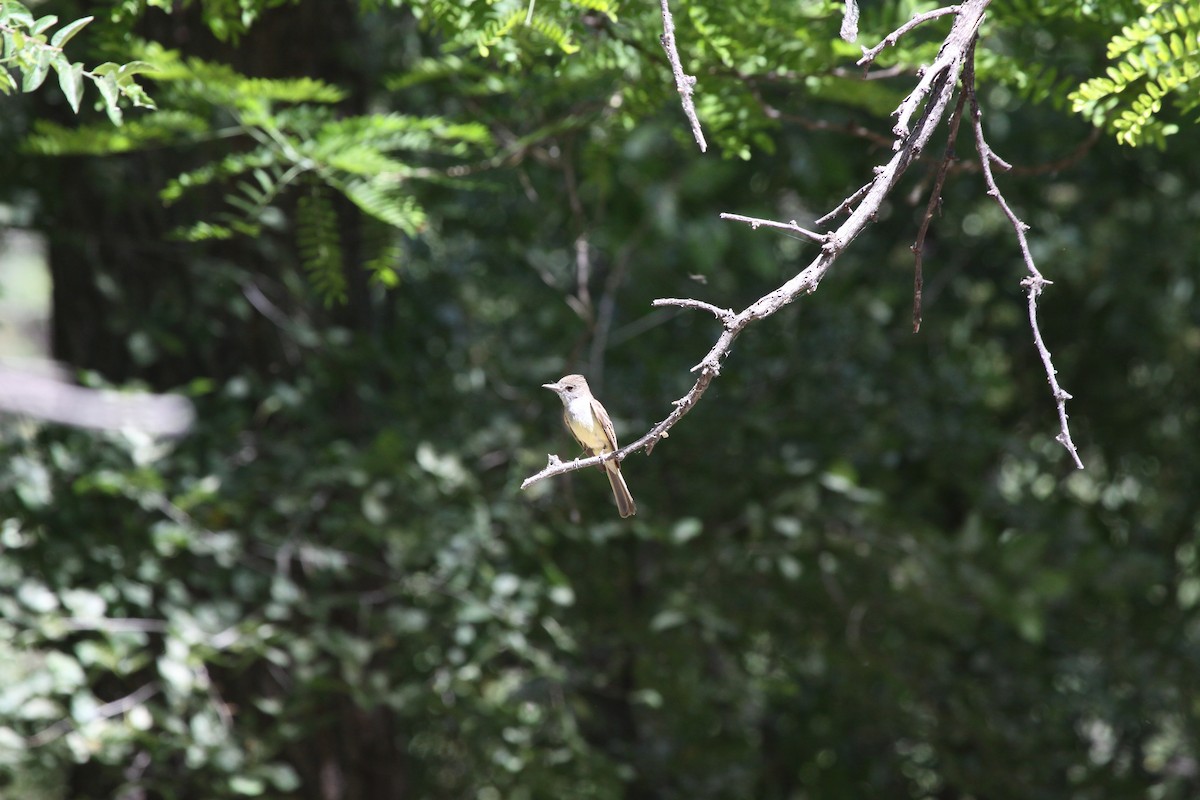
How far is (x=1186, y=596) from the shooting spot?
18.3 feet

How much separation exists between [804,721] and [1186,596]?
190 cm

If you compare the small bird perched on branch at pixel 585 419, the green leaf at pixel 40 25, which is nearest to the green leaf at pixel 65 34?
the green leaf at pixel 40 25

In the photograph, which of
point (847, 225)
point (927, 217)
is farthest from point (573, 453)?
point (847, 225)

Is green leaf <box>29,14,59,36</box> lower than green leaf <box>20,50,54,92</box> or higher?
higher

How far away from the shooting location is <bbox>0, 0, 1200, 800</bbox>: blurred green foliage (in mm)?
3318

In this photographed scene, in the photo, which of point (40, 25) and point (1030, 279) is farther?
point (40, 25)

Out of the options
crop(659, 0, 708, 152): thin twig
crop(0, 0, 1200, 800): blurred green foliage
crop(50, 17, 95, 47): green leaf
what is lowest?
crop(0, 0, 1200, 800): blurred green foliage

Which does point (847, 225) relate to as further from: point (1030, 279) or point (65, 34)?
point (65, 34)

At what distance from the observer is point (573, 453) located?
4266mm

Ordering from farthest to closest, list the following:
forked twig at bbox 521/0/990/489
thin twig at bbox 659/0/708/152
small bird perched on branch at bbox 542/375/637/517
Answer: small bird perched on branch at bbox 542/375/637/517
thin twig at bbox 659/0/708/152
forked twig at bbox 521/0/990/489

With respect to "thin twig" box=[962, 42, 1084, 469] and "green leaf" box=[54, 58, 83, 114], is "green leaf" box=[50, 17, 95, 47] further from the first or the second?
"thin twig" box=[962, 42, 1084, 469]

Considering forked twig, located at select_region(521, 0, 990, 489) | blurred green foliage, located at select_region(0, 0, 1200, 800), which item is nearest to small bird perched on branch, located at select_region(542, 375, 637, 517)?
blurred green foliage, located at select_region(0, 0, 1200, 800)

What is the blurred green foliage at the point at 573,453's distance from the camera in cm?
332

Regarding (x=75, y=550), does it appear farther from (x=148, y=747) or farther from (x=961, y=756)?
(x=961, y=756)
